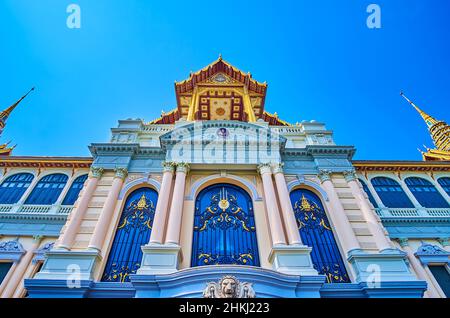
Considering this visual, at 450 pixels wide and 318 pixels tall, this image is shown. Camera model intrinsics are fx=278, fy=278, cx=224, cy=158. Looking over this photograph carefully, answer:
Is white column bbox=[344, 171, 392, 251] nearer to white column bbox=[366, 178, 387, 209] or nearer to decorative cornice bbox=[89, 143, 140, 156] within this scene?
white column bbox=[366, 178, 387, 209]

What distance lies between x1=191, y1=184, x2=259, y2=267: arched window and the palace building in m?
0.06

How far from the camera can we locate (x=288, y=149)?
1589 centimetres

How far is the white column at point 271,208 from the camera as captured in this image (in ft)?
37.9

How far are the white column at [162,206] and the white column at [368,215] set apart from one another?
30.1 feet

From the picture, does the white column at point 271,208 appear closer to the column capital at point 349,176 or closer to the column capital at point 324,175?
the column capital at point 324,175

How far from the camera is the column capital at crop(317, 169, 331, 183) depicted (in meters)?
14.6

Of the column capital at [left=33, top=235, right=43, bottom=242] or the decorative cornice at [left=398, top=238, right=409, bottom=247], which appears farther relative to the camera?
the decorative cornice at [left=398, top=238, right=409, bottom=247]

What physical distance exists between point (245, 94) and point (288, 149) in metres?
7.14

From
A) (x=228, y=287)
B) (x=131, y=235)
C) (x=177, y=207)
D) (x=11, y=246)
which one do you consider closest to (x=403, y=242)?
(x=228, y=287)

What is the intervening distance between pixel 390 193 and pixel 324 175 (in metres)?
5.46

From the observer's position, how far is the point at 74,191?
16.1 meters

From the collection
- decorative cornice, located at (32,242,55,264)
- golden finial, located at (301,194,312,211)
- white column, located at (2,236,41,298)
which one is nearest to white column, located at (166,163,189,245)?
golden finial, located at (301,194,312,211)

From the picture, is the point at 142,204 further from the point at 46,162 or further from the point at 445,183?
the point at 445,183

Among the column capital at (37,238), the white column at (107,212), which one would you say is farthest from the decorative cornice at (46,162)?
the column capital at (37,238)
